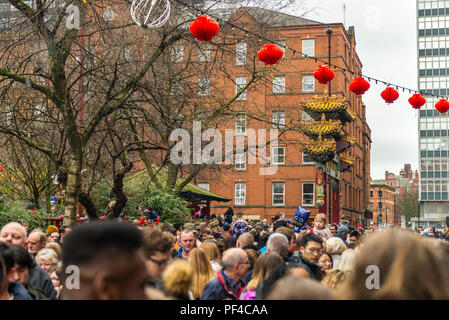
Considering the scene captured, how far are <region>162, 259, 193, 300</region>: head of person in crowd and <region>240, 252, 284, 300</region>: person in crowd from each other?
0.88 m

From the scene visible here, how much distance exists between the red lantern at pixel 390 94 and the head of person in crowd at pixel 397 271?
14.8m

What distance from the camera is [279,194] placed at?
49281mm

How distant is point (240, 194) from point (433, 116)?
178ft

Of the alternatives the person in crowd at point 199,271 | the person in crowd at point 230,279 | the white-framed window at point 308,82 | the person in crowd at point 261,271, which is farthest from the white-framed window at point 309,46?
the person in crowd at point 261,271

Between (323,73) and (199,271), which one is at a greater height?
(323,73)

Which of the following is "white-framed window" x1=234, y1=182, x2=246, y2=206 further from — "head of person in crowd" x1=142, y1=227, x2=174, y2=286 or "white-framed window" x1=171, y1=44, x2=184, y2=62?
"head of person in crowd" x1=142, y1=227, x2=174, y2=286


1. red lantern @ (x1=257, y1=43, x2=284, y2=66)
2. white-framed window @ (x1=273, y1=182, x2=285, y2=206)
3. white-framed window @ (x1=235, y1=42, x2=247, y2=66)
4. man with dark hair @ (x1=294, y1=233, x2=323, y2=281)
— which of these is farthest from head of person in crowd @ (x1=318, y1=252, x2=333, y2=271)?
white-framed window @ (x1=273, y1=182, x2=285, y2=206)

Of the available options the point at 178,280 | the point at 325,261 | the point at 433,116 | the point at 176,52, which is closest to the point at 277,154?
the point at 176,52

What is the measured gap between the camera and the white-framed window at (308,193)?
4844 cm

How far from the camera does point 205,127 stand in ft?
73.2

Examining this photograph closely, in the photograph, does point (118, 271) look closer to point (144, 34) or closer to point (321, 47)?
point (144, 34)

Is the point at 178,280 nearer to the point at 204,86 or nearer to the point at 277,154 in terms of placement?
the point at 204,86

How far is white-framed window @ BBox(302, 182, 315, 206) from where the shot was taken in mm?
48438
